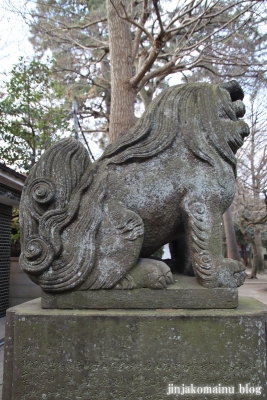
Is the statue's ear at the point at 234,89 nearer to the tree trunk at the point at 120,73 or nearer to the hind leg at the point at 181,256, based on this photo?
the hind leg at the point at 181,256

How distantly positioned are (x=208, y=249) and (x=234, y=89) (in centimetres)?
109

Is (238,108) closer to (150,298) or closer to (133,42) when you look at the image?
(150,298)

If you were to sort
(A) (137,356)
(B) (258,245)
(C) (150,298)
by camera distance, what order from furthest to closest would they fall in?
(B) (258,245) < (C) (150,298) < (A) (137,356)

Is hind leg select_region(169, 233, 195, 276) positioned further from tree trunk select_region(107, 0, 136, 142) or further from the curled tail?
tree trunk select_region(107, 0, 136, 142)

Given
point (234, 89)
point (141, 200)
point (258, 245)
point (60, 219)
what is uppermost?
point (234, 89)

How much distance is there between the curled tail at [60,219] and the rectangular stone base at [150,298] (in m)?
0.08

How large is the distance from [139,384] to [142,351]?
146 mm

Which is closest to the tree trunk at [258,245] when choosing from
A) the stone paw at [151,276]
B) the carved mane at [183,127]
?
the carved mane at [183,127]

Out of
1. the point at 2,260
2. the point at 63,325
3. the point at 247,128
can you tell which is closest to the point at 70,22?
the point at 2,260

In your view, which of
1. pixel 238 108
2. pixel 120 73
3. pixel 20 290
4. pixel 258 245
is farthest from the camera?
pixel 258 245

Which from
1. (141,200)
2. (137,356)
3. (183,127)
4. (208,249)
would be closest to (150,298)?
(137,356)

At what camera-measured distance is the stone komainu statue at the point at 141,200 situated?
1.89 metres

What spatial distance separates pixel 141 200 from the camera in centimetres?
202

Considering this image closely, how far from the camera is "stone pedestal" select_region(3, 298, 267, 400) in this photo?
5.55 feet
